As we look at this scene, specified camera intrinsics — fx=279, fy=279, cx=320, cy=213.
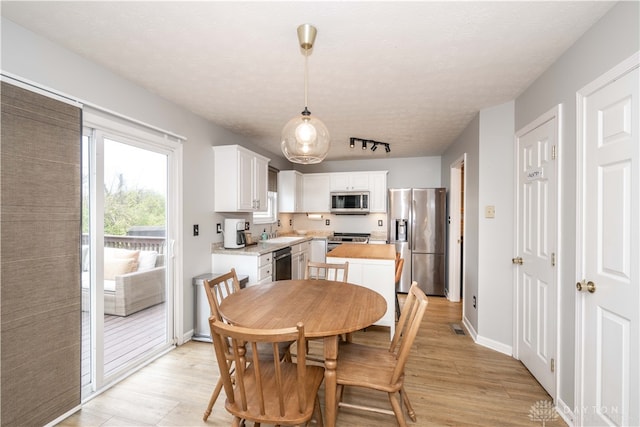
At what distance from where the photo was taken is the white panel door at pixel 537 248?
2.07m

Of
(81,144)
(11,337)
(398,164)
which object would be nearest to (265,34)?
(81,144)

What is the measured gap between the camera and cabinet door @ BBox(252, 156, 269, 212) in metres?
3.93

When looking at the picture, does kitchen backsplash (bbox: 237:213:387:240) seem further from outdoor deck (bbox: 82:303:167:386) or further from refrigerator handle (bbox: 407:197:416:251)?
outdoor deck (bbox: 82:303:167:386)

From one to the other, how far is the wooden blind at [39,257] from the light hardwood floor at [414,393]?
341 millimetres

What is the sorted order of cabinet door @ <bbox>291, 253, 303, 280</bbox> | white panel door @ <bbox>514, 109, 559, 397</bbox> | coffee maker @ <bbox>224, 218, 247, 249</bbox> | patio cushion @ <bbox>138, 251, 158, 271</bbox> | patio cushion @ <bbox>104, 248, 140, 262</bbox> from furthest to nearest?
cabinet door @ <bbox>291, 253, 303, 280</bbox>, coffee maker @ <bbox>224, 218, 247, 249</bbox>, patio cushion @ <bbox>138, 251, 158, 271</bbox>, patio cushion @ <bbox>104, 248, 140, 262</bbox>, white panel door @ <bbox>514, 109, 559, 397</bbox>

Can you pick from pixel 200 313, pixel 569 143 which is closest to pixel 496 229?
pixel 569 143

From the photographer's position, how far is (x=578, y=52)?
70.4 inches

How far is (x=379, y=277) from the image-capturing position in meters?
3.05

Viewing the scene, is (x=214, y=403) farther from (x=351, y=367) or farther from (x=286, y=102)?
(x=286, y=102)

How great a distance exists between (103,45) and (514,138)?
348cm

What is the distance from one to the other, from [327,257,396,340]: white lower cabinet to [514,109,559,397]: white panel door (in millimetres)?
1153

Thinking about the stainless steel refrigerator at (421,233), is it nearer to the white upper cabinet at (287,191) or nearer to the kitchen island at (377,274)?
the white upper cabinet at (287,191)

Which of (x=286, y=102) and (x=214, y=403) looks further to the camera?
(x=286, y=102)

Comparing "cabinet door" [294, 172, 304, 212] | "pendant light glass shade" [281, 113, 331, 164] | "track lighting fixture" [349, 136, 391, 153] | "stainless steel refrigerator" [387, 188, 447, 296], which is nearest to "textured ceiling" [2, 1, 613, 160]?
"pendant light glass shade" [281, 113, 331, 164]
